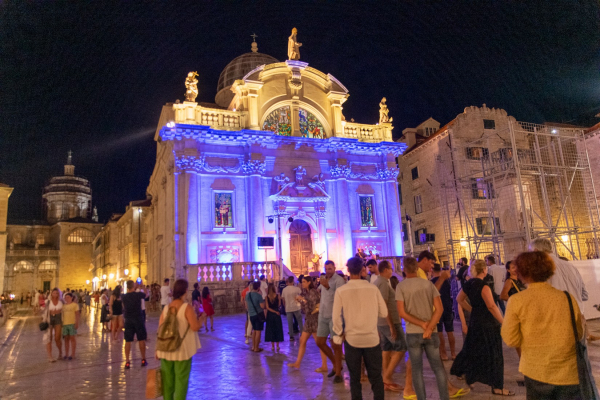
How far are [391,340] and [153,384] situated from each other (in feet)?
12.4

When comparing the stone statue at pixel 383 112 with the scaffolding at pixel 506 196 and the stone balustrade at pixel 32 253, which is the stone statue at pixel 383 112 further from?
the stone balustrade at pixel 32 253

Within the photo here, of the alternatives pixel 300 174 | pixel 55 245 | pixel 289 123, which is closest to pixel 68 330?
pixel 300 174

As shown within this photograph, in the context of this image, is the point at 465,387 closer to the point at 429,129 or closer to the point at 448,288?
the point at 448,288

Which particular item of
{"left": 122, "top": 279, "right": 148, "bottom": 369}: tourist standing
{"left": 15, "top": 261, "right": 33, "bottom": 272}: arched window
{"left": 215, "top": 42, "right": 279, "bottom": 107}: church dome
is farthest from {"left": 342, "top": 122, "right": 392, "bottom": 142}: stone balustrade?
{"left": 15, "top": 261, "right": 33, "bottom": 272}: arched window

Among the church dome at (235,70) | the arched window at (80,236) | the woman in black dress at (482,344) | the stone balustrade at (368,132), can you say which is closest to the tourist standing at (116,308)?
the woman in black dress at (482,344)

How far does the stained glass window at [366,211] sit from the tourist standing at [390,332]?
2191 centimetres

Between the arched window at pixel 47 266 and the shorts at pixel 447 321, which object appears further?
the arched window at pixel 47 266

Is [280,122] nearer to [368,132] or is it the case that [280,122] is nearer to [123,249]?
[368,132]

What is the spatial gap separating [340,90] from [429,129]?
15.8m

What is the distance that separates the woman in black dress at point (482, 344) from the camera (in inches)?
249

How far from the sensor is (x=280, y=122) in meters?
28.2

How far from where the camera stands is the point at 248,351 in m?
10.9

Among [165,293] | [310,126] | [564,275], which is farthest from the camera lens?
[310,126]

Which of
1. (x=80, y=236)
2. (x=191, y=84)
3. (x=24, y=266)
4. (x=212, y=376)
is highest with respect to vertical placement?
(x=191, y=84)
